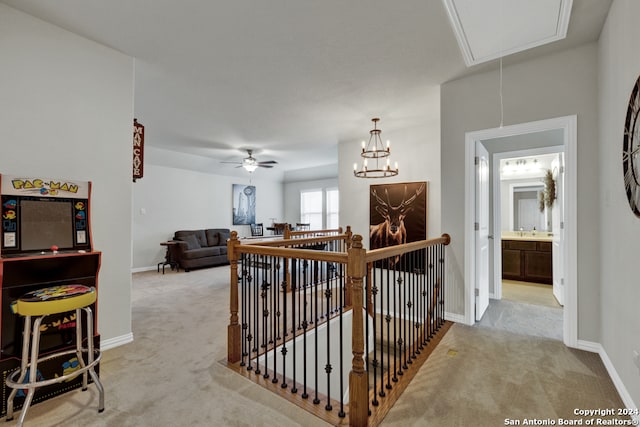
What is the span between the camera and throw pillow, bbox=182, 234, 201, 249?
6915 mm

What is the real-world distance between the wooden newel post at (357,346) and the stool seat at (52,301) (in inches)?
64.0

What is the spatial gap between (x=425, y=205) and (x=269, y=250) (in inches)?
126

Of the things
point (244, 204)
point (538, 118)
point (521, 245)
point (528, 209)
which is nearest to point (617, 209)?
point (538, 118)

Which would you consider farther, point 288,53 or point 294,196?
point 294,196

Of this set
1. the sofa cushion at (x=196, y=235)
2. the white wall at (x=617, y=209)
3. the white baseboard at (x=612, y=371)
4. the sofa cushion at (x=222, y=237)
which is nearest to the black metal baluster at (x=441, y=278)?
the white baseboard at (x=612, y=371)

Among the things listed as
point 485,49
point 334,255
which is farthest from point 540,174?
point 334,255

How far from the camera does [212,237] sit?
7695 millimetres

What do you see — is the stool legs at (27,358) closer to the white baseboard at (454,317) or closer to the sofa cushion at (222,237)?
the white baseboard at (454,317)

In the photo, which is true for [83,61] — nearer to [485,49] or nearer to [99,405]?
[99,405]

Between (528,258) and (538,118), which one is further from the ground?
(538,118)

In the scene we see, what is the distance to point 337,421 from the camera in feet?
5.40

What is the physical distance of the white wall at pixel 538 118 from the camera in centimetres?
249

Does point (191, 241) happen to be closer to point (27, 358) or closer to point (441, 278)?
point (27, 358)

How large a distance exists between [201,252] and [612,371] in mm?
6801
